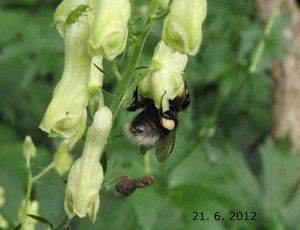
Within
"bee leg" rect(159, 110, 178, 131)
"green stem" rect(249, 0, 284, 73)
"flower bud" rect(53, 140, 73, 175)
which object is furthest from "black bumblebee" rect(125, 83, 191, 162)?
"green stem" rect(249, 0, 284, 73)

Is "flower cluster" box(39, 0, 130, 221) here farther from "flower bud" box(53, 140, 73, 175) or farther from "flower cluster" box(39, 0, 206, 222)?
"flower bud" box(53, 140, 73, 175)

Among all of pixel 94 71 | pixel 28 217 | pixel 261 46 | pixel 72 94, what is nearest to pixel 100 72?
pixel 94 71

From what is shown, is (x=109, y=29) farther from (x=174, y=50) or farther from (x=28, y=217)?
(x=28, y=217)

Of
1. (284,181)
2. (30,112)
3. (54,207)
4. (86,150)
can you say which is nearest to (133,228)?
(54,207)

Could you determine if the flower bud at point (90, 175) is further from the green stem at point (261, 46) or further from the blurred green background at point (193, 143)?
the green stem at point (261, 46)

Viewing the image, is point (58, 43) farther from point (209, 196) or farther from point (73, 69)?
point (73, 69)
